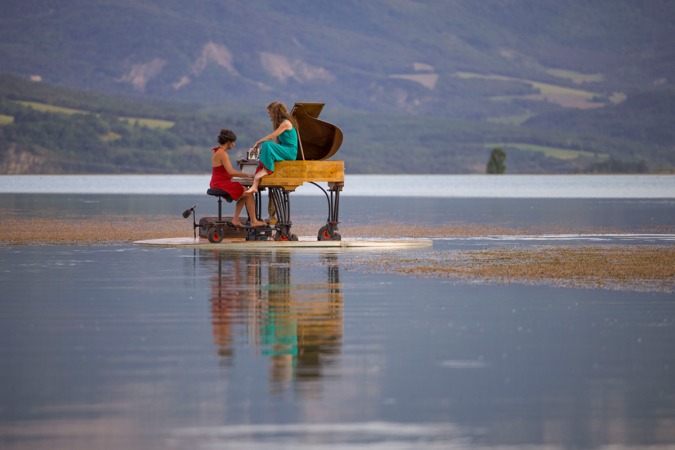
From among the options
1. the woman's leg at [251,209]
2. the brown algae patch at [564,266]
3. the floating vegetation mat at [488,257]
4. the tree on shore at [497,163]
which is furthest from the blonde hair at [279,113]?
the tree on shore at [497,163]

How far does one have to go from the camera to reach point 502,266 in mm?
15055

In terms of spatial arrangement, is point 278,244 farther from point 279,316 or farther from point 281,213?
point 279,316

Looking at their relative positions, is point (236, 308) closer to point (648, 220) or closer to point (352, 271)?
point (352, 271)

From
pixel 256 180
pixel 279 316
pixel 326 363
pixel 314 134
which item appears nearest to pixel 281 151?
pixel 256 180

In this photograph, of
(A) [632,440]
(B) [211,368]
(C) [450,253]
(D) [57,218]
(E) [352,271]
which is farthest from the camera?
(D) [57,218]

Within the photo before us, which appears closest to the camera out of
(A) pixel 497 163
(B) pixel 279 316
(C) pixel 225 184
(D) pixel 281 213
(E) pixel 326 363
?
(E) pixel 326 363

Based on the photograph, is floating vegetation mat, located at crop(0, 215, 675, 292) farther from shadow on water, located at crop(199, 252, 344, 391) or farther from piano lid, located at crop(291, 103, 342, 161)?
piano lid, located at crop(291, 103, 342, 161)

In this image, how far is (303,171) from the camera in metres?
17.9

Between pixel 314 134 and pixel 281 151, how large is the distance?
27.6 inches

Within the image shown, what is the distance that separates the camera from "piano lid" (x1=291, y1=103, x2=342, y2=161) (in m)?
18.3

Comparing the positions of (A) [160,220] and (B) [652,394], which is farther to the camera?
(A) [160,220]

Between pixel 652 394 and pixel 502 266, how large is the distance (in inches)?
306

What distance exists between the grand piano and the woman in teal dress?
90 millimetres

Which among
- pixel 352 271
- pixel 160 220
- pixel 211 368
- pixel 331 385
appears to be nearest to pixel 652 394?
pixel 331 385
